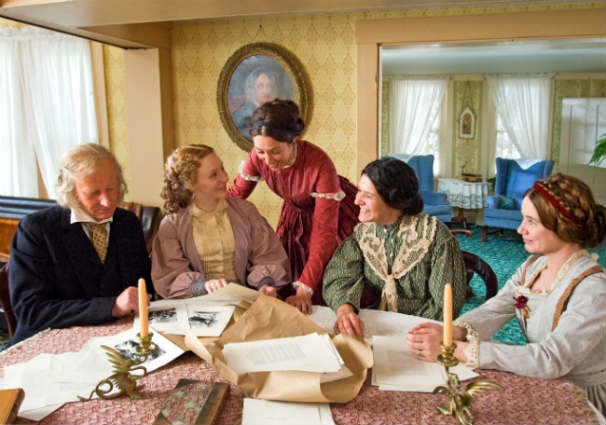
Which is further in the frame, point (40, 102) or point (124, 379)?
point (40, 102)

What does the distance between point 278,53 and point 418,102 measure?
6.50 metres

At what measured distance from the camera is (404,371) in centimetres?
160

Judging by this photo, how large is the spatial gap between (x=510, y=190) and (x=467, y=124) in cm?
200

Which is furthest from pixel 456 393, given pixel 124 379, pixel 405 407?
pixel 124 379

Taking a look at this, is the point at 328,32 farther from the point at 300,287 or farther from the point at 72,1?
the point at 300,287

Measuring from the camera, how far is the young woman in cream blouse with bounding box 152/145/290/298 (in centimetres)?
237

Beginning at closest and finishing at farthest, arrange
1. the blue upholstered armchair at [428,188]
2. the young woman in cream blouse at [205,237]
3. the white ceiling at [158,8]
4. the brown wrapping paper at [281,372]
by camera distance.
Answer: the brown wrapping paper at [281,372] → the young woman in cream blouse at [205,237] → the white ceiling at [158,8] → the blue upholstered armchair at [428,188]

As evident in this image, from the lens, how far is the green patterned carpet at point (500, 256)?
4898 mm

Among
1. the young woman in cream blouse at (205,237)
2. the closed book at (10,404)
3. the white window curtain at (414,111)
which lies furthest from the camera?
the white window curtain at (414,111)

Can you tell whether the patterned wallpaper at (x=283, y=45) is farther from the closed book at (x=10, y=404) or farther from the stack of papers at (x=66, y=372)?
the closed book at (x=10, y=404)

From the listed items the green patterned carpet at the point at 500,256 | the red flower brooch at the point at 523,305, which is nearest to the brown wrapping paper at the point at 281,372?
the red flower brooch at the point at 523,305

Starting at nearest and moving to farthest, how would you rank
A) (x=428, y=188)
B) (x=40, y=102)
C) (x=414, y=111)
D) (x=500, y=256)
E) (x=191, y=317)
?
(x=191, y=317)
(x=40, y=102)
(x=500, y=256)
(x=428, y=188)
(x=414, y=111)

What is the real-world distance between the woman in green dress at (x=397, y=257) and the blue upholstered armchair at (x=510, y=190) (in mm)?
6559

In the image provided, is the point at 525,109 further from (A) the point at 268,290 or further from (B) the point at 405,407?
(B) the point at 405,407
